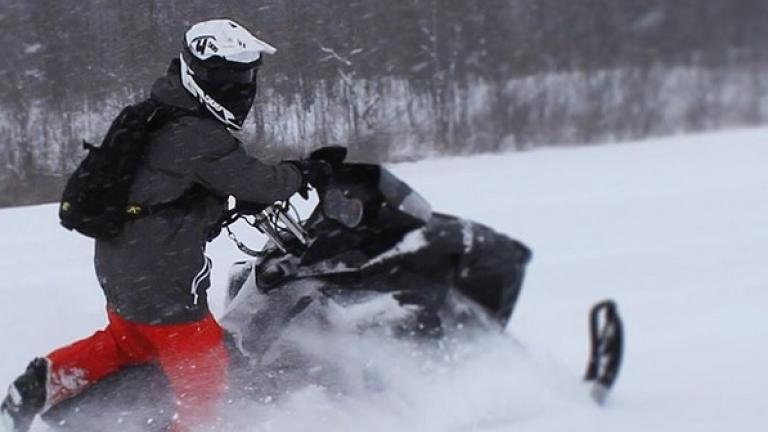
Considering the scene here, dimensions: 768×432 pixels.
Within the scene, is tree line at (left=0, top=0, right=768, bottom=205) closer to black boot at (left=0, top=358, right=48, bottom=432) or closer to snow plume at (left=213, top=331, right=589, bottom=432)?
snow plume at (left=213, top=331, right=589, bottom=432)

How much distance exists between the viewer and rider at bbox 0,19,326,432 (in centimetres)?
359

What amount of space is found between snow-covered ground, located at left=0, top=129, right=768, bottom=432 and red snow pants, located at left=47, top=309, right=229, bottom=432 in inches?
9.0

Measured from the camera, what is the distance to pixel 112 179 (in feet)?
11.6

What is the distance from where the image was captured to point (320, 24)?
529cm

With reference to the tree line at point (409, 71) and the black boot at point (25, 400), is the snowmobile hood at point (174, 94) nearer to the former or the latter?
the tree line at point (409, 71)

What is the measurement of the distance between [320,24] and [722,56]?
5878 mm

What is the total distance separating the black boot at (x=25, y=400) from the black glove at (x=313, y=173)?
1.00 m

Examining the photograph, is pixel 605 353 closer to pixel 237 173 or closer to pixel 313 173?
pixel 313 173

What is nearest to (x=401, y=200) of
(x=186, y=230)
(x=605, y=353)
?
Answer: (x=186, y=230)

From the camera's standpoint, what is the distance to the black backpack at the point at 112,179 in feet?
11.6

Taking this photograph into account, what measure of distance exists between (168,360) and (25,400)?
476 millimetres

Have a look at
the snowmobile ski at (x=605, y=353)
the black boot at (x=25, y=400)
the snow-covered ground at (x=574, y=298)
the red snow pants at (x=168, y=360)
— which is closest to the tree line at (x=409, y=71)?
the snow-covered ground at (x=574, y=298)

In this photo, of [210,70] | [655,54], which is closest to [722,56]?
[655,54]

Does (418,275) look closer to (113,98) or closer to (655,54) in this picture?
(113,98)
